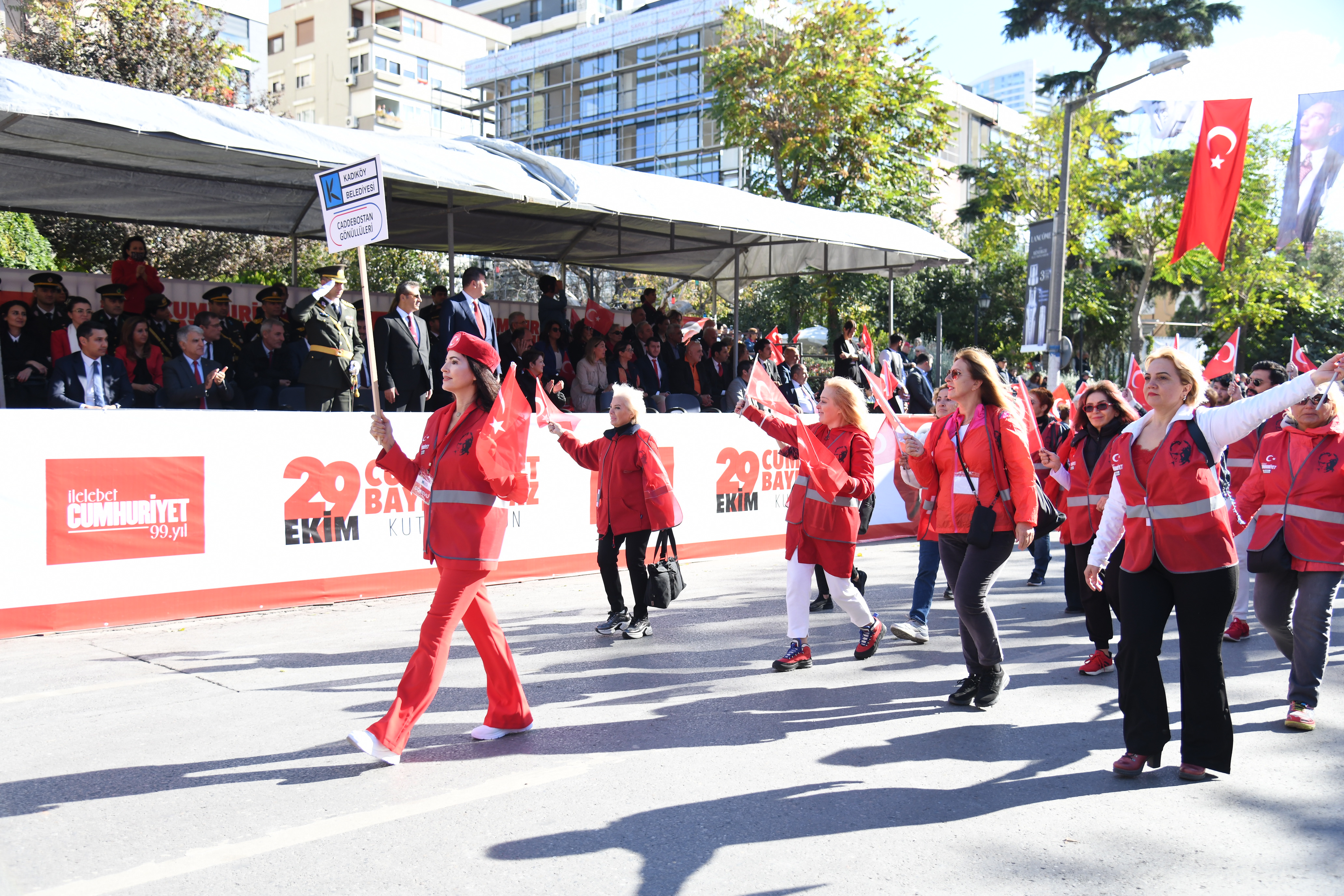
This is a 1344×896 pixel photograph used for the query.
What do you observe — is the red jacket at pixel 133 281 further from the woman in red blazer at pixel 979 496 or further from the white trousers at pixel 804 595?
the woman in red blazer at pixel 979 496

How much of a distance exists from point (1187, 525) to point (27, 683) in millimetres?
6141

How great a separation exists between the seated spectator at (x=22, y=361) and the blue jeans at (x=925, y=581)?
7316mm

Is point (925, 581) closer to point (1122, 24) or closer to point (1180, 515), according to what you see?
point (1180, 515)

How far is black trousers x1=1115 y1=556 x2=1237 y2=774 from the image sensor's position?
468 centimetres

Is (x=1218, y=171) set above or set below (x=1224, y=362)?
above

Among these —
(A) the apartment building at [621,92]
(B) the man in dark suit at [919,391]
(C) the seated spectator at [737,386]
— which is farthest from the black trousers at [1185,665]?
(A) the apartment building at [621,92]

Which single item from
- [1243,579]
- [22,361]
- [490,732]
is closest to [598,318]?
[22,361]

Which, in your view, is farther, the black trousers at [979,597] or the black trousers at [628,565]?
the black trousers at [628,565]

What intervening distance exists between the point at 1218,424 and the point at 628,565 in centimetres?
426

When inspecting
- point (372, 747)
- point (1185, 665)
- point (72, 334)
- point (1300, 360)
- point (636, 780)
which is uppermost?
point (72, 334)

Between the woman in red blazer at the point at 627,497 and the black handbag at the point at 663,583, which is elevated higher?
the woman in red blazer at the point at 627,497

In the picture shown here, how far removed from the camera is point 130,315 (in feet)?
34.7

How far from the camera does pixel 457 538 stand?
4.95 metres

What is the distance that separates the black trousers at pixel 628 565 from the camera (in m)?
7.81
